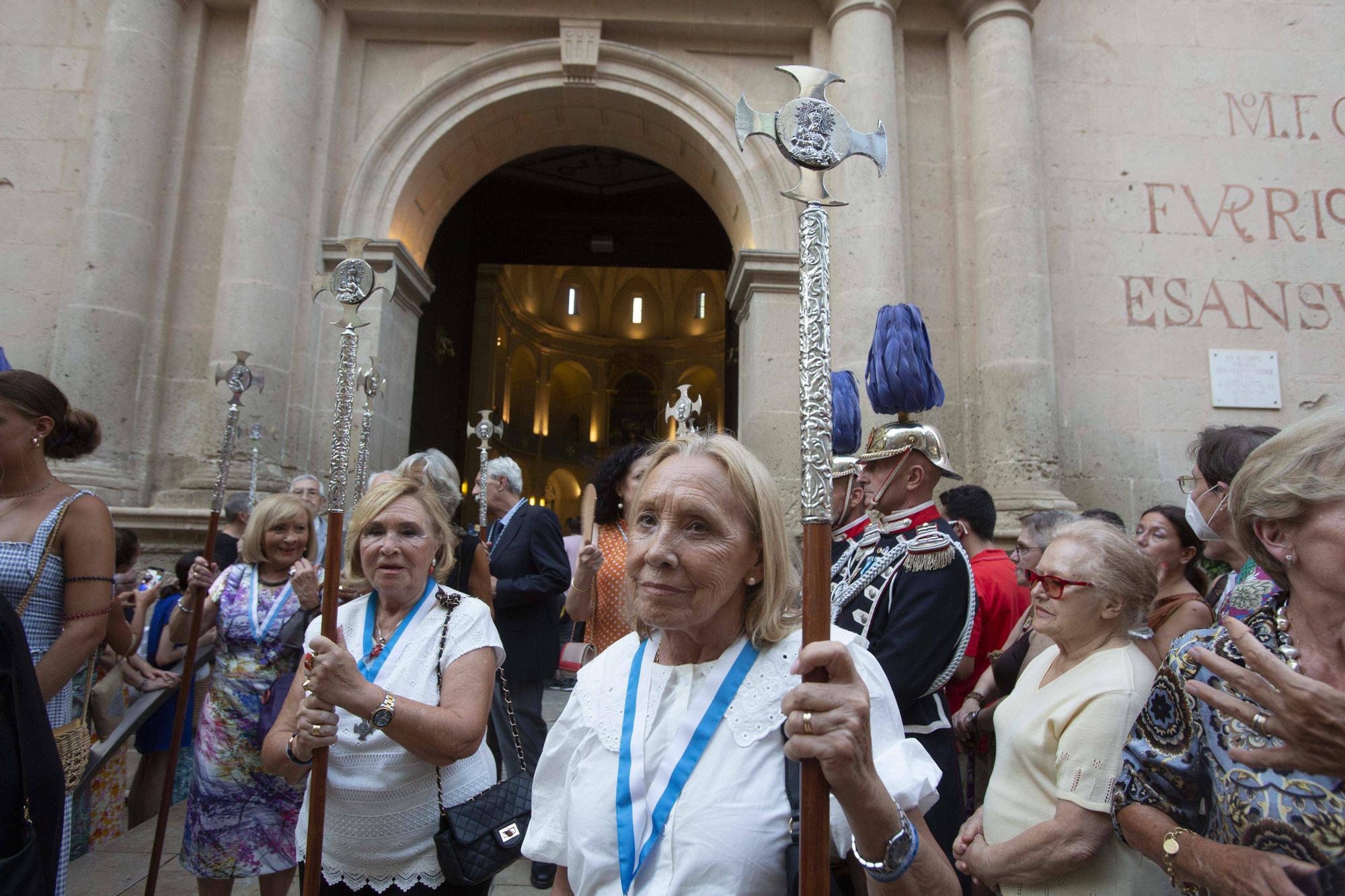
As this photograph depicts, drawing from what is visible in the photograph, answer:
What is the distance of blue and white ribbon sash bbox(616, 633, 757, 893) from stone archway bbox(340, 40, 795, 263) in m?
6.27

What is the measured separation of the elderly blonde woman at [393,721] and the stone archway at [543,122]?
5656 millimetres

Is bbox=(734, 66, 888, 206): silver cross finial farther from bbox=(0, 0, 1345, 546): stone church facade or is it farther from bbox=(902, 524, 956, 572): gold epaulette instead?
bbox=(0, 0, 1345, 546): stone church facade

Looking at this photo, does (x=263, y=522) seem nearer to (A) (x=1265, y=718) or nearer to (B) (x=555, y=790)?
(B) (x=555, y=790)

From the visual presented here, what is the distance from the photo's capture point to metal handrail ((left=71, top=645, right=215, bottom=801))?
376 cm

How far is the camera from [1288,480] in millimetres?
1521

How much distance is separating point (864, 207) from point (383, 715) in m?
6.06

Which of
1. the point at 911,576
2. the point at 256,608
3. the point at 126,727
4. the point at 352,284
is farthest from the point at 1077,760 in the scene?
the point at 126,727

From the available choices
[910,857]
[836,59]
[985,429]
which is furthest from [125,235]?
[910,857]

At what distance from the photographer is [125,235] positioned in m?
6.93

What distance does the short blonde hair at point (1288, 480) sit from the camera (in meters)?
1.48

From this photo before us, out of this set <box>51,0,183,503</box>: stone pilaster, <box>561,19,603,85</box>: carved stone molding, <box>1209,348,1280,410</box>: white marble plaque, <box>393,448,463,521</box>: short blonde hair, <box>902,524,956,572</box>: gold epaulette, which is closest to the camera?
<box>902,524,956,572</box>: gold epaulette

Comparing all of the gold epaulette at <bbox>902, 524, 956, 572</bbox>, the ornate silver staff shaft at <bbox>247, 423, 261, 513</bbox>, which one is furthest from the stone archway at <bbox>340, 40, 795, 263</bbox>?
the gold epaulette at <bbox>902, 524, 956, 572</bbox>

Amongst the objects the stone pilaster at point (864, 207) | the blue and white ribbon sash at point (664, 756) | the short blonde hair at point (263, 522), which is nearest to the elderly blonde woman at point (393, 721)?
the blue and white ribbon sash at point (664, 756)

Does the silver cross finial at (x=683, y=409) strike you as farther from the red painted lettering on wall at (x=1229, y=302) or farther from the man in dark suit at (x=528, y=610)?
the red painted lettering on wall at (x=1229, y=302)
